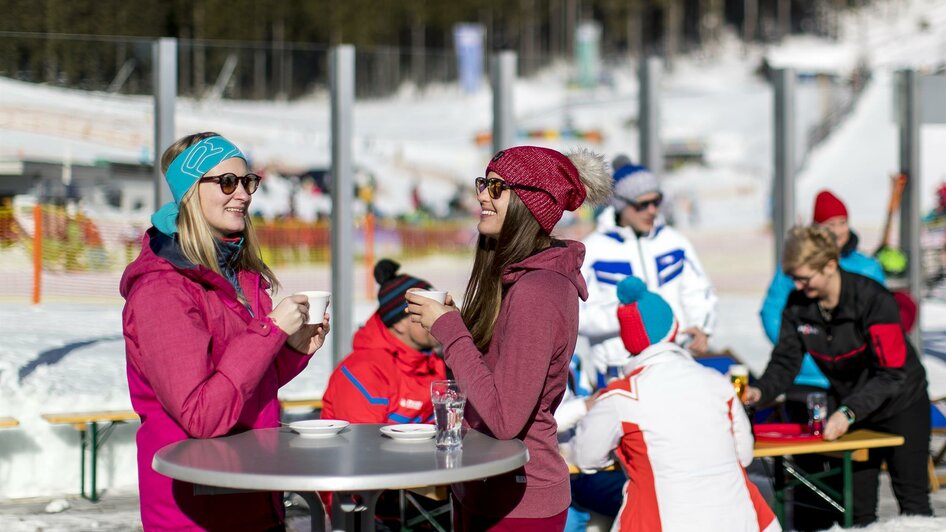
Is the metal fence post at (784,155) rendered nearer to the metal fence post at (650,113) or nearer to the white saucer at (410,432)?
the metal fence post at (650,113)

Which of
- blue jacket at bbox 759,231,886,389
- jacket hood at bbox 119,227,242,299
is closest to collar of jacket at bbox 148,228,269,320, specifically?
jacket hood at bbox 119,227,242,299

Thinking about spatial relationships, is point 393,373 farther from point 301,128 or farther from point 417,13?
point 417,13

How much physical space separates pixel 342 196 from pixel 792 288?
2.65 meters

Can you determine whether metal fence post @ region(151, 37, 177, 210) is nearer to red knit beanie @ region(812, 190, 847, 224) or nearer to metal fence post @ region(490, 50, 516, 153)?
metal fence post @ region(490, 50, 516, 153)

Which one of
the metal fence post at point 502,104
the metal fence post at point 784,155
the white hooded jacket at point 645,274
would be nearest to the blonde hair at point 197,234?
the white hooded jacket at point 645,274

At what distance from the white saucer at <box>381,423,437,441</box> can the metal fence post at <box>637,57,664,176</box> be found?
16.5 ft

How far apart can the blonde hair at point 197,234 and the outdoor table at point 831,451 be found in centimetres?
228

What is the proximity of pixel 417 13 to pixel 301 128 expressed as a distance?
43378mm

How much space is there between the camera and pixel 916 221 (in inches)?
317

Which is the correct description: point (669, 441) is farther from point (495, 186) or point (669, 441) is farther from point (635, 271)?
point (635, 271)

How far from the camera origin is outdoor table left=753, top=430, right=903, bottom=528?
4484 millimetres

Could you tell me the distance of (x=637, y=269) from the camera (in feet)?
19.2

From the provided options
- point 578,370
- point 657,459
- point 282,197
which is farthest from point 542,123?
point 657,459

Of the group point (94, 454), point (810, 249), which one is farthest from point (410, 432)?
point (94, 454)
